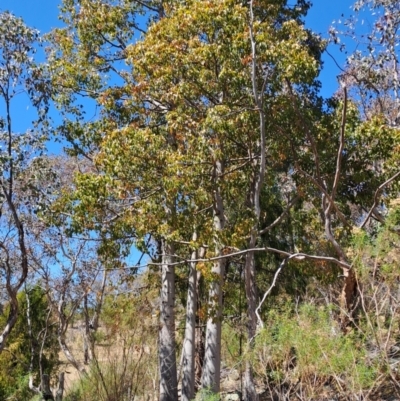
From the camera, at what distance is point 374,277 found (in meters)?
5.75

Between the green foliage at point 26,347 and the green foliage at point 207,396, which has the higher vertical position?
the green foliage at point 26,347

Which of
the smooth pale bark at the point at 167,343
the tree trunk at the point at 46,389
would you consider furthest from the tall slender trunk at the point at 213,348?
the tree trunk at the point at 46,389

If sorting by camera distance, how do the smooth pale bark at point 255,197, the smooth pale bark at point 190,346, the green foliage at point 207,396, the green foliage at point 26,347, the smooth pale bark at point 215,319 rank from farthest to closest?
the green foliage at point 26,347, the smooth pale bark at point 190,346, the smooth pale bark at point 215,319, the smooth pale bark at point 255,197, the green foliage at point 207,396

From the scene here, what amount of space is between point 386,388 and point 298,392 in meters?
0.95

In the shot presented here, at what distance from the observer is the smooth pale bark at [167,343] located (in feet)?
37.8

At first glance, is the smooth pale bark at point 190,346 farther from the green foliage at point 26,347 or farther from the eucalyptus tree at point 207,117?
the green foliage at point 26,347

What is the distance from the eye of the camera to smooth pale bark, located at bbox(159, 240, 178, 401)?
11508 millimetres

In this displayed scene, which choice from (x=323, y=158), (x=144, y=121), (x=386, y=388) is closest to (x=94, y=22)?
(x=144, y=121)

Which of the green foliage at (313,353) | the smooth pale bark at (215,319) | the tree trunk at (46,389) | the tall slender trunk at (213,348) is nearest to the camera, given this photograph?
the green foliage at (313,353)

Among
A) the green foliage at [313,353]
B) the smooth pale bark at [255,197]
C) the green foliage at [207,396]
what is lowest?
the green foliage at [207,396]

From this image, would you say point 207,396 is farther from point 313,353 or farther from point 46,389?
point 46,389

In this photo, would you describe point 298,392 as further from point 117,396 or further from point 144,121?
point 144,121

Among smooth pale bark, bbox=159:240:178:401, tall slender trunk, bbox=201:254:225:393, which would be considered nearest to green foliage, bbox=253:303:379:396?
tall slender trunk, bbox=201:254:225:393

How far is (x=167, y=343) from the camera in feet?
38.4
